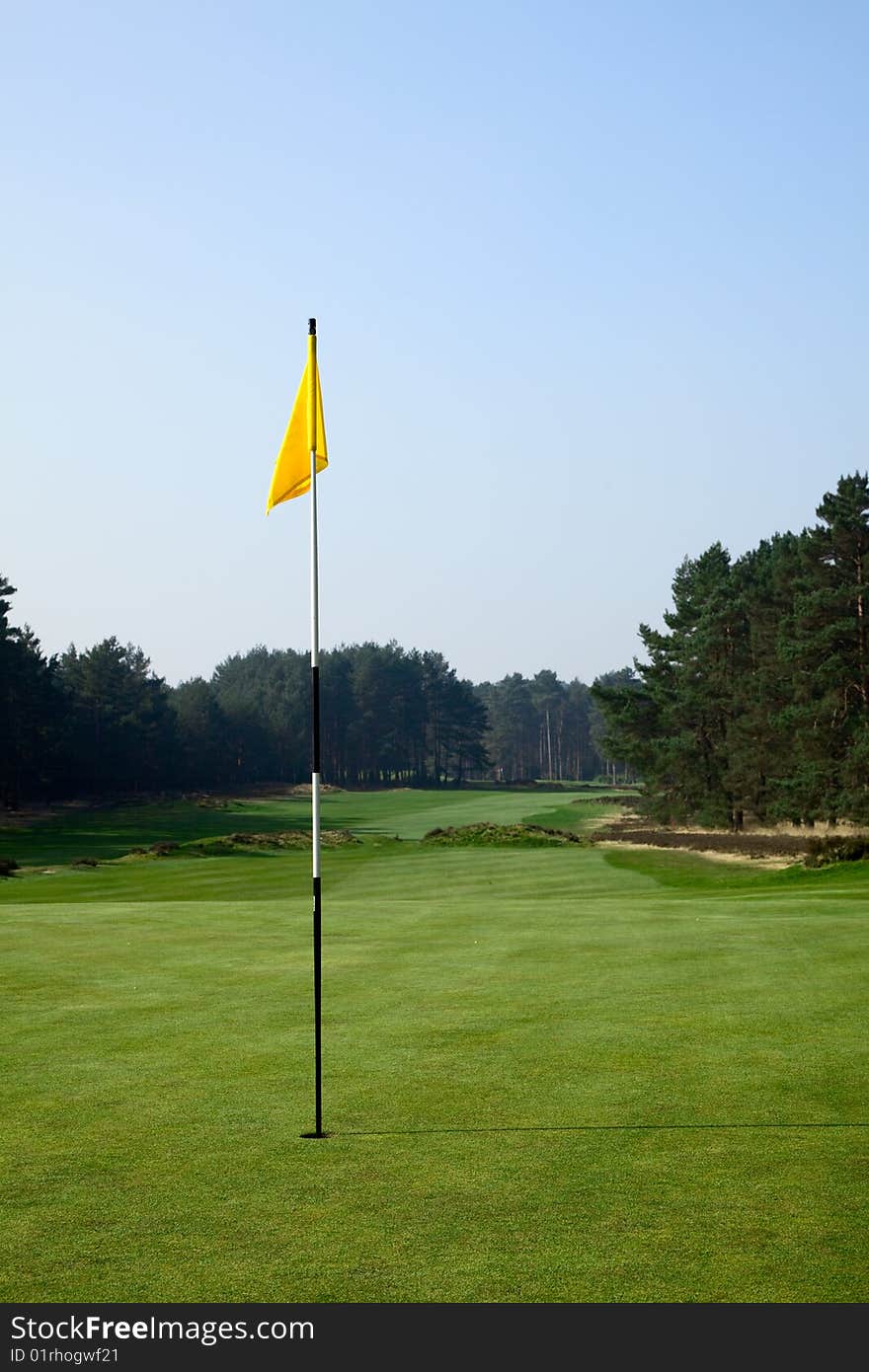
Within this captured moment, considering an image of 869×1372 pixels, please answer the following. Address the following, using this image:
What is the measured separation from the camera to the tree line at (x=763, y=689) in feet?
173

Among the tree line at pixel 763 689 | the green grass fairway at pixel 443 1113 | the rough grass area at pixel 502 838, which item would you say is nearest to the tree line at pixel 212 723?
the tree line at pixel 763 689

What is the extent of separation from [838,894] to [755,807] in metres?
39.2

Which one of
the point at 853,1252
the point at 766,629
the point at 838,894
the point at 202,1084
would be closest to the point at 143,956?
the point at 202,1084

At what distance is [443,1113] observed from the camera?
8938 millimetres

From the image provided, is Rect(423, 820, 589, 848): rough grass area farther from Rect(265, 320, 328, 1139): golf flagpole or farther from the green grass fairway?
Rect(265, 320, 328, 1139): golf flagpole

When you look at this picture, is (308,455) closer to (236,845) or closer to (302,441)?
(302,441)

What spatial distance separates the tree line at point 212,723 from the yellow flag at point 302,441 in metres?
65.0

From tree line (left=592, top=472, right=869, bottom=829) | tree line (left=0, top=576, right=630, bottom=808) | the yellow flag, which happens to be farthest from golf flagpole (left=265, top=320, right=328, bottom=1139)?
tree line (left=0, top=576, right=630, bottom=808)

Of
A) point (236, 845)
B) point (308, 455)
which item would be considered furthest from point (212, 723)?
point (308, 455)

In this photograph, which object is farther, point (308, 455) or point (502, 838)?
point (502, 838)

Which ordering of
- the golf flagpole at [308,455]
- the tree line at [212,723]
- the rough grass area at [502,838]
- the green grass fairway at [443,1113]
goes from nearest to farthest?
the green grass fairway at [443,1113] → the golf flagpole at [308,455] → the rough grass area at [502,838] → the tree line at [212,723]

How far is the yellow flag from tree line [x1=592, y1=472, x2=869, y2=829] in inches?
1646

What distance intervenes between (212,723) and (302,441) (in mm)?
130682

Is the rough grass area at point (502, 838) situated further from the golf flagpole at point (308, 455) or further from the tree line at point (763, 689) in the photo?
the golf flagpole at point (308, 455)
